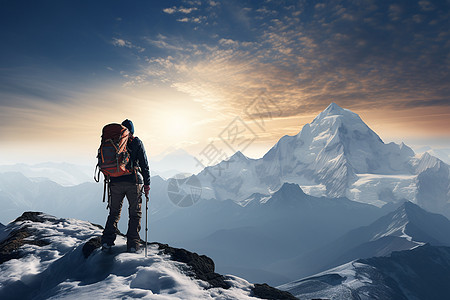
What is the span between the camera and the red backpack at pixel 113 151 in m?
8.50

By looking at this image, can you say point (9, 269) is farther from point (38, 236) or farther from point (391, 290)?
point (391, 290)

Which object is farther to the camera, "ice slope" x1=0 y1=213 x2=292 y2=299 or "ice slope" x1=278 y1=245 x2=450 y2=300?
"ice slope" x1=278 y1=245 x2=450 y2=300

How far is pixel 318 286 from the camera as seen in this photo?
134m

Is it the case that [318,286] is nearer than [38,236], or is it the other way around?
[38,236]

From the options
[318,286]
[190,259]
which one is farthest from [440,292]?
[190,259]

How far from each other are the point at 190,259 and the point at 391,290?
623ft

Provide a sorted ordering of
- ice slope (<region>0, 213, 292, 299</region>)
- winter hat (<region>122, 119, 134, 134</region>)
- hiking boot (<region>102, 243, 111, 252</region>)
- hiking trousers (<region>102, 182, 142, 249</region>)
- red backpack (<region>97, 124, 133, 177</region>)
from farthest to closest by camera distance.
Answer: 1. winter hat (<region>122, 119, 134, 134</region>)
2. hiking trousers (<region>102, 182, 142, 249</region>)
3. hiking boot (<region>102, 243, 111, 252</region>)
4. red backpack (<region>97, 124, 133, 177</region>)
5. ice slope (<region>0, 213, 292, 299</region>)

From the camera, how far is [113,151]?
27.9ft

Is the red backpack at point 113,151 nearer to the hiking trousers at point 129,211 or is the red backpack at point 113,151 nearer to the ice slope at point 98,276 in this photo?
the hiking trousers at point 129,211

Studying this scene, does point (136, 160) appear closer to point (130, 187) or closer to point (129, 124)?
point (130, 187)

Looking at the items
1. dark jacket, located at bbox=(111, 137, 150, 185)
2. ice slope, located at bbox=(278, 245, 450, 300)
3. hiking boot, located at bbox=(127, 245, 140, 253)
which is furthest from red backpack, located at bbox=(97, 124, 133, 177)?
ice slope, located at bbox=(278, 245, 450, 300)

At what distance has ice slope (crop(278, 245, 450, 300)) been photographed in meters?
124

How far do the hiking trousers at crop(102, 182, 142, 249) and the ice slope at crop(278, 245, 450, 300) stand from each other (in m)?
123

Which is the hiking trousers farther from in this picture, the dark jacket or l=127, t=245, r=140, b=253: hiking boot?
the dark jacket
